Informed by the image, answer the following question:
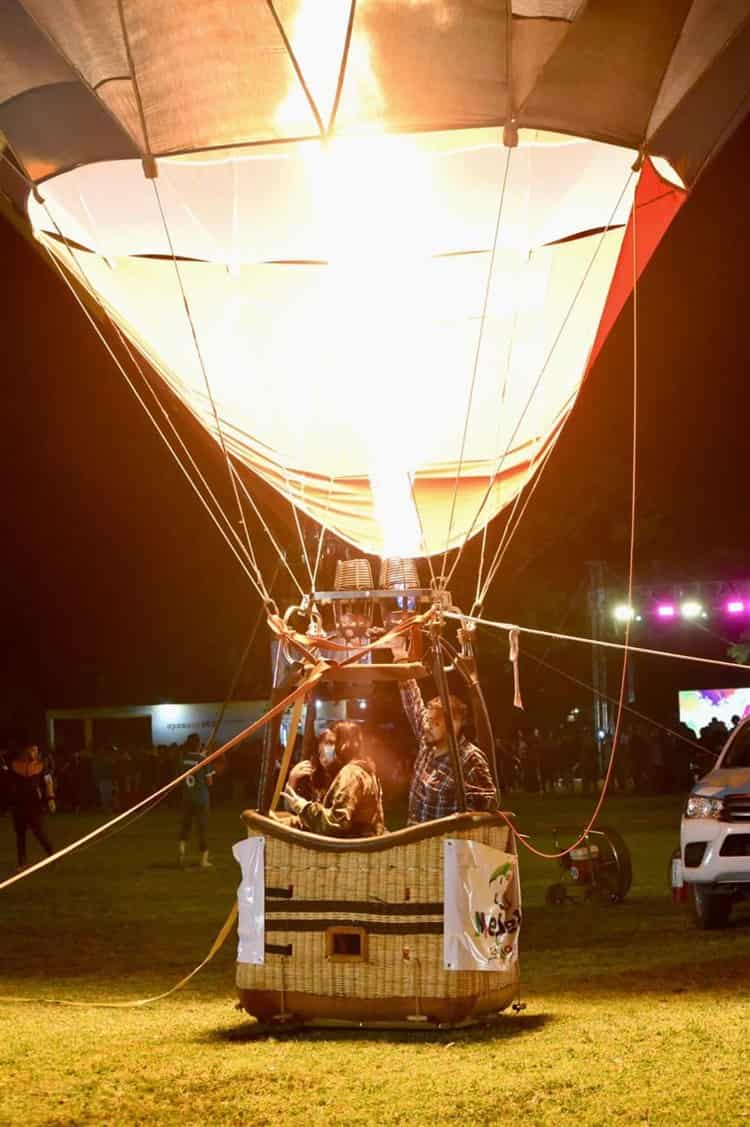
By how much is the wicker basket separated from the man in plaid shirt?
30cm

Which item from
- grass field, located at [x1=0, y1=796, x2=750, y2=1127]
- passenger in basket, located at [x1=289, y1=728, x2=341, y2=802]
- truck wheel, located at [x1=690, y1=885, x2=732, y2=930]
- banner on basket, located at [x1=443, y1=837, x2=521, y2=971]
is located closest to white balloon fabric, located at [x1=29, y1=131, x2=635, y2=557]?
passenger in basket, located at [x1=289, y1=728, x2=341, y2=802]

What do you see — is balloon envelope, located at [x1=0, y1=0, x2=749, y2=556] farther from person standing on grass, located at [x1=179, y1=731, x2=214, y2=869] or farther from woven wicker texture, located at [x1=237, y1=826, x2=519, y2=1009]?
person standing on grass, located at [x1=179, y1=731, x2=214, y2=869]

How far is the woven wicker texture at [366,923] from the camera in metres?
7.01

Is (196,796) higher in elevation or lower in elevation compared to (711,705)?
lower

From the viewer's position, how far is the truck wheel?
1077 cm

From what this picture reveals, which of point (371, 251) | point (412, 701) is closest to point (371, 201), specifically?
point (371, 251)

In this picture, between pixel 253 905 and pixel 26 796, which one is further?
pixel 26 796

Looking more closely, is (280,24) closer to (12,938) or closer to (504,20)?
(504,20)

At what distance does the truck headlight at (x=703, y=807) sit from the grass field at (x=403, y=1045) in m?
0.79

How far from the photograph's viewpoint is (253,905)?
7277 millimetres

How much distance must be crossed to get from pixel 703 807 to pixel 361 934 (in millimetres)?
4367

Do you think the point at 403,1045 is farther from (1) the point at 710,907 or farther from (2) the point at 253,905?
(1) the point at 710,907

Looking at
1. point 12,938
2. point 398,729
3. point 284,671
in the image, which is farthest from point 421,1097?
point 398,729

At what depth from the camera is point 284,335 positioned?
394 inches
